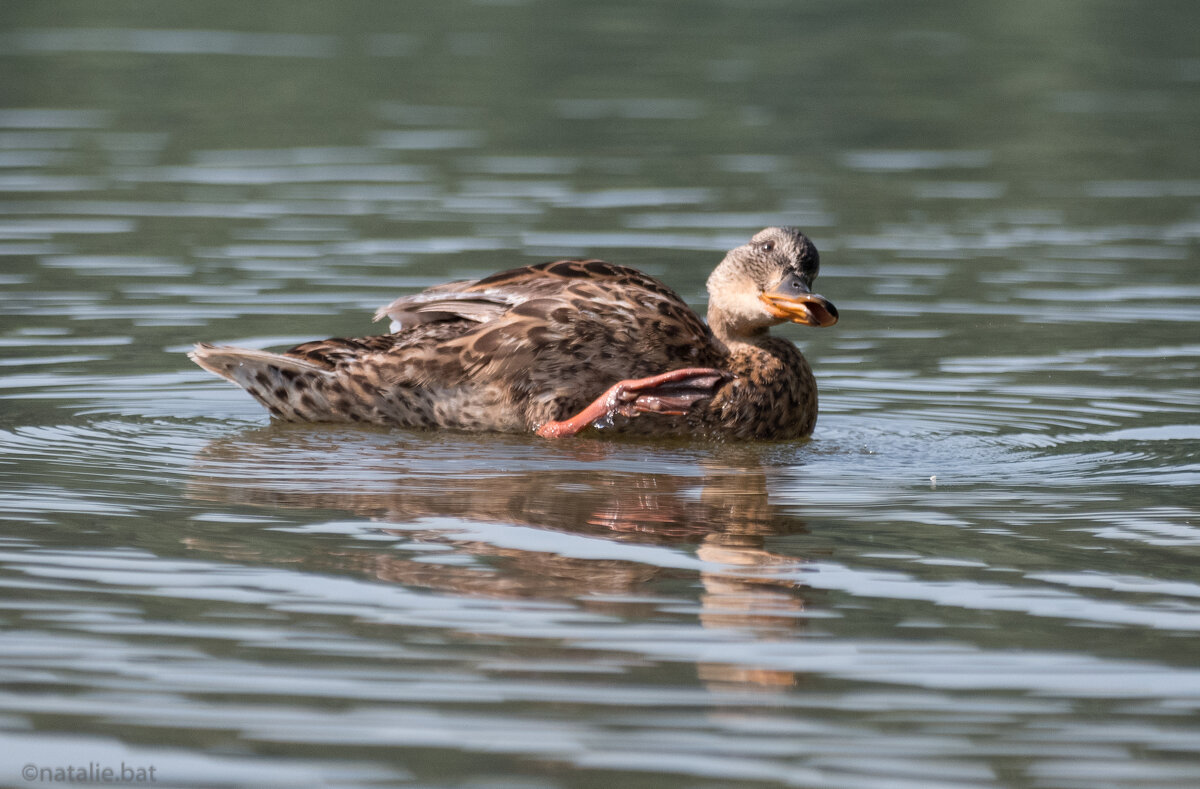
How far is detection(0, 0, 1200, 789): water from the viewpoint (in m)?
4.70

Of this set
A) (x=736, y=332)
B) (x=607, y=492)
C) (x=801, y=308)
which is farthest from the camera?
(x=736, y=332)

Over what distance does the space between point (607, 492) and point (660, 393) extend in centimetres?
102

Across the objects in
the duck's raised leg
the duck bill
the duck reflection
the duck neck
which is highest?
the duck bill

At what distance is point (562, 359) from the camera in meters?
8.67

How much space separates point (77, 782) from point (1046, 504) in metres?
3.98

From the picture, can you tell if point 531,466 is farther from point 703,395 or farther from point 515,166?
point 515,166

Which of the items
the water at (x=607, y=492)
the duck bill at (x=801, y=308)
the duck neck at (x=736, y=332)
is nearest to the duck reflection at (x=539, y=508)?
the water at (x=607, y=492)

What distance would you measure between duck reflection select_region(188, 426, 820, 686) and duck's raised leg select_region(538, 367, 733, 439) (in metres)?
0.18

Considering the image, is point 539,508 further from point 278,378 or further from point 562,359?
point 278,378

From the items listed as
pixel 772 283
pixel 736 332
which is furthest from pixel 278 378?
pixel 772 283

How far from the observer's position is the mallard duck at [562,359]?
8.67m

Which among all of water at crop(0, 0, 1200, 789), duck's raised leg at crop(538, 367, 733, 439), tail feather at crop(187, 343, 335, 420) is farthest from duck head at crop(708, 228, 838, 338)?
tail feather at crop(187, 343, 335, 420)

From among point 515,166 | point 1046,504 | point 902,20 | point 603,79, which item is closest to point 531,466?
point 1046,504

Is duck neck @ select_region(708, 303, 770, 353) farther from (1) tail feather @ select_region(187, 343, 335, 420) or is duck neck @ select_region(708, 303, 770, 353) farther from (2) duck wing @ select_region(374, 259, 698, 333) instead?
(1) tail feather @ select_region(187, 343, 335, 420)
